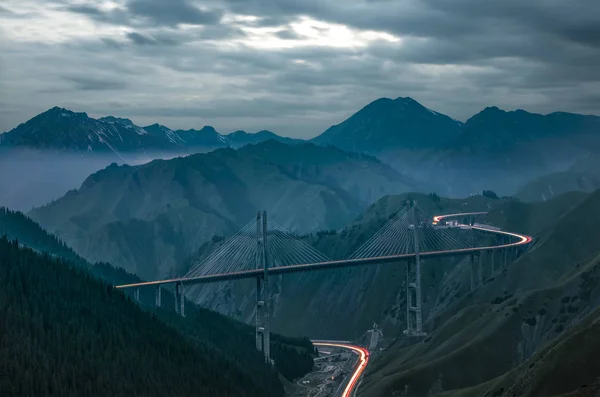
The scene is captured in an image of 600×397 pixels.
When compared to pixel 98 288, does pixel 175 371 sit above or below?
below

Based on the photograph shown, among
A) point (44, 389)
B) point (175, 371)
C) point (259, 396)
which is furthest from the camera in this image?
point (259, 396)

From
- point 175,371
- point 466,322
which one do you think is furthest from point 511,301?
point 175,371

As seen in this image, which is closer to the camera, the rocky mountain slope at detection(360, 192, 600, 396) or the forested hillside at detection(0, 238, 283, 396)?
the forested hillside at detection(0, 238, 283, 396)

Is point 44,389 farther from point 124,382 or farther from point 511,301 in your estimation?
point 511,301

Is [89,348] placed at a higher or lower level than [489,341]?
higher

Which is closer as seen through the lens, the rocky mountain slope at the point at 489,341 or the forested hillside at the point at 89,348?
the forested hillside at the point at 89,348

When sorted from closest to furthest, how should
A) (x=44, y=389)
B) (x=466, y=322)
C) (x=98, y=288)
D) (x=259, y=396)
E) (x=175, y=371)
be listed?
1. (x=44, y=389)
2. (x=175, y=371)
3. (x=259, y=396)
4. (x=98, y=288)
5. (x=466, y=322)

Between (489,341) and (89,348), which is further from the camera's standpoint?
(489,341)

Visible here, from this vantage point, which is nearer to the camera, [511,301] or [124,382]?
[124,382]
